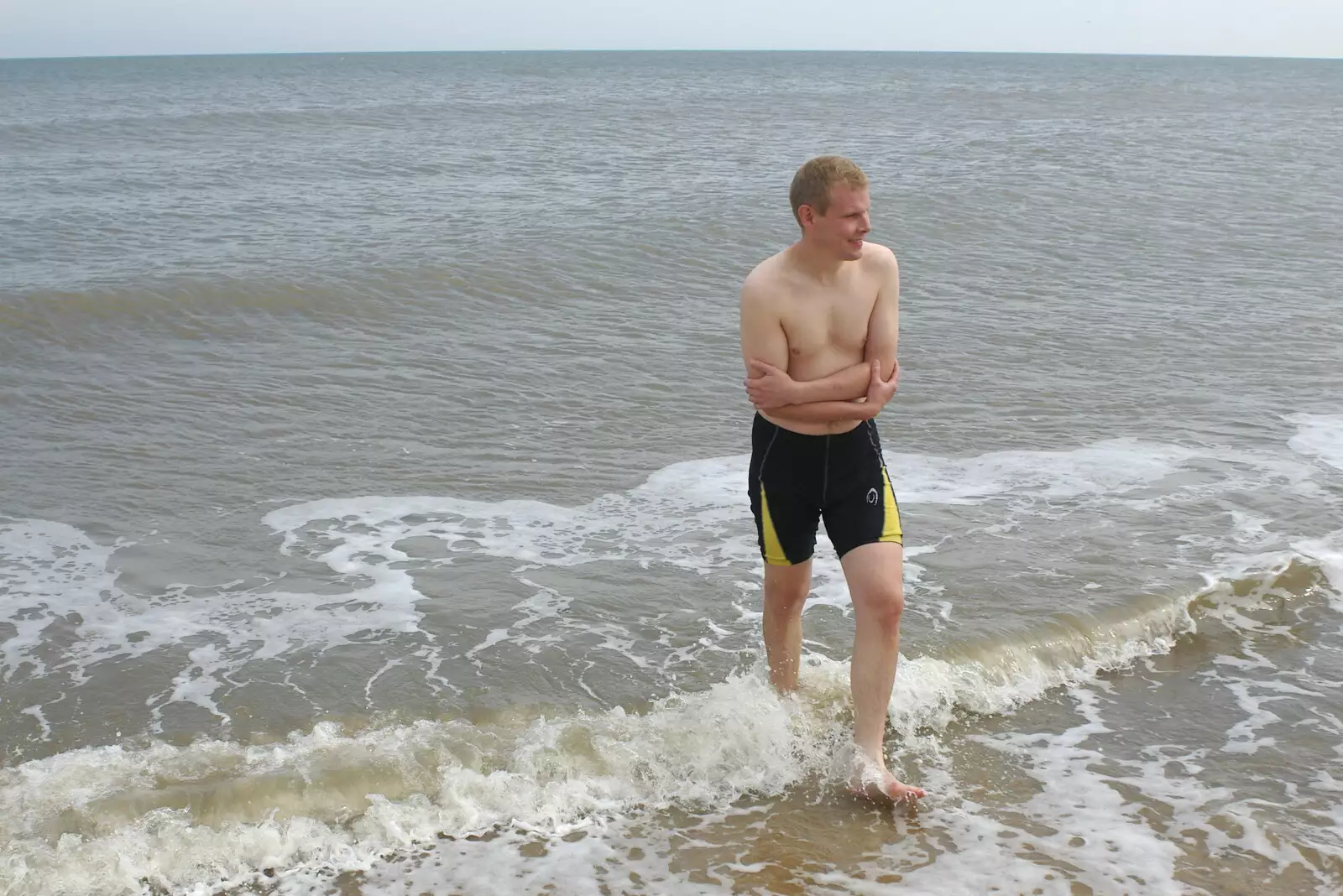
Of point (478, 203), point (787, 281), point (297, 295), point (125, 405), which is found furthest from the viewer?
point (478, 203)

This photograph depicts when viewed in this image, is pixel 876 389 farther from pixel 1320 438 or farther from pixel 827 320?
pixel 1320 438

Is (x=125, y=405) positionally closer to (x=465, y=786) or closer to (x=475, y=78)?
(x=465, y=786)

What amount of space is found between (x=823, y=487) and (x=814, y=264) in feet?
2.38

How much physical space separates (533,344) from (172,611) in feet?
17.7

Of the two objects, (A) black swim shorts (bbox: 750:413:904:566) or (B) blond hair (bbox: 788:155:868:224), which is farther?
(A) black swim shorts (bbox: 750:413:904:566)

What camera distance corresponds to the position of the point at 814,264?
3.99 meters

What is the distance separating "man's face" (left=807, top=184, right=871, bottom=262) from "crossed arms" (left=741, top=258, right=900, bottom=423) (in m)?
0.21

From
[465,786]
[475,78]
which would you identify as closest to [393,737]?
[465,786]

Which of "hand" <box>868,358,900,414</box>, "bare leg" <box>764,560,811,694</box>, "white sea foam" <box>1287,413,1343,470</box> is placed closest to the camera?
"hand" <box>868,358,900,414</box>

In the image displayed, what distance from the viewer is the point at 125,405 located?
28.6 ft

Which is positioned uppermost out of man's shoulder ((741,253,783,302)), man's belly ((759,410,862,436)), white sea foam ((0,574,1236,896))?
man's shoulder ((741,253,783,302))

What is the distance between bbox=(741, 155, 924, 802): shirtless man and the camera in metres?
3.96

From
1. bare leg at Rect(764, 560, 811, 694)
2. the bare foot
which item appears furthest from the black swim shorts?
the bare foot

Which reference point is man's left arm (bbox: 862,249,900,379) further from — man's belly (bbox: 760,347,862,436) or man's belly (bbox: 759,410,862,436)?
man's belly (bbox: 759,410,862,436)
